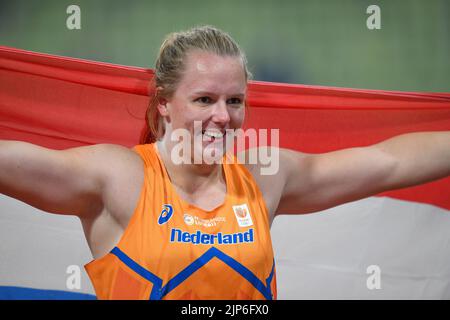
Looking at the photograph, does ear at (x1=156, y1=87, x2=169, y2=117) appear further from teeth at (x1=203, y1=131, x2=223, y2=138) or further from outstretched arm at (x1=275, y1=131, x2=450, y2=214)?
outstretched arm at (x1=275, y1=131, x2=450, y2=214)

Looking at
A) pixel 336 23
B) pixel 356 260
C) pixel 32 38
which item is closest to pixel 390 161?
pixel 356 260

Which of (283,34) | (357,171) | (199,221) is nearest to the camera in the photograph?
(199,221)

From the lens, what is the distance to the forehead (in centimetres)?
129

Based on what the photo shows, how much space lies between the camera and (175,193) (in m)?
1.34

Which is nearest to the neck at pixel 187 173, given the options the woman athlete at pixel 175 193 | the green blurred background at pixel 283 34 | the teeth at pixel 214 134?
the woman athlete at pixel 175 193

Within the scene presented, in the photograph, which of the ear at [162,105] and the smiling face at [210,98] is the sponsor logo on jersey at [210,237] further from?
the ear at [162,105]

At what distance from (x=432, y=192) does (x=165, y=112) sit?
1.04 metres

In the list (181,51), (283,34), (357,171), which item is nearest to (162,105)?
(181,51)

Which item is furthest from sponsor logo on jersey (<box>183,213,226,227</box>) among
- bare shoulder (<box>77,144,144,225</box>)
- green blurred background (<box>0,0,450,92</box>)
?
green blurred background (<box>0,0,450,92</box>)

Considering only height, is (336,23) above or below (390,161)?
above

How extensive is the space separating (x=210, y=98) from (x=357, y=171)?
47 cm

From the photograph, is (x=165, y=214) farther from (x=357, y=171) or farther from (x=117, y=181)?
(x=357, y=171)

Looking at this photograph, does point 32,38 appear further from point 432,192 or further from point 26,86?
point 432,192
